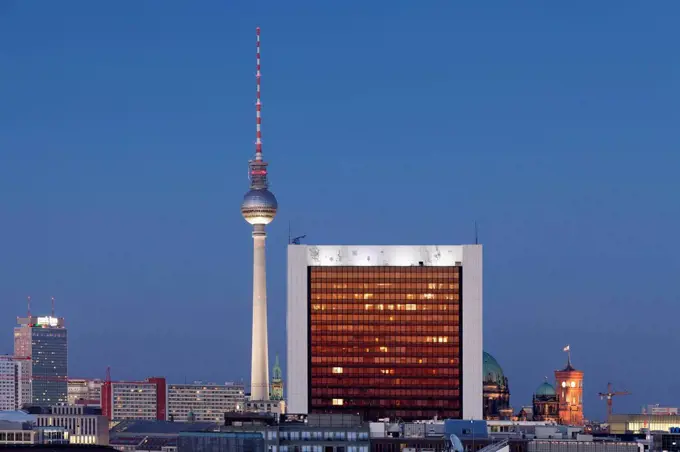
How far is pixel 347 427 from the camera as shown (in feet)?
631

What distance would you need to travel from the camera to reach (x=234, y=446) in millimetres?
186500

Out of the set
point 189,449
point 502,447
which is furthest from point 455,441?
point 189,449

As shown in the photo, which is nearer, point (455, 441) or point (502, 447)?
point (455, 441)

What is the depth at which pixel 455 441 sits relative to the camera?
181750 mm

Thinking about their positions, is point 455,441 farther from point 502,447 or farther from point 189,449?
point 189,449

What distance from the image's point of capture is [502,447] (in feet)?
634

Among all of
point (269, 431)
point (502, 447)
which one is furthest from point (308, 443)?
point (502, 447)

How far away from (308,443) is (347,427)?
6.52 meters

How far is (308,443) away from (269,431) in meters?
4.12

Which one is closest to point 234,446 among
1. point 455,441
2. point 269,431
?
point 269,431

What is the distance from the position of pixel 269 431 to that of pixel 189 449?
9.02m

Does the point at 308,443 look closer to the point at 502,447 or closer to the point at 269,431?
the point at 269,431

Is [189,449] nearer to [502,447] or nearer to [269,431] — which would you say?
[269,431]

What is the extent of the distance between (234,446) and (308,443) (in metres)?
6.74
